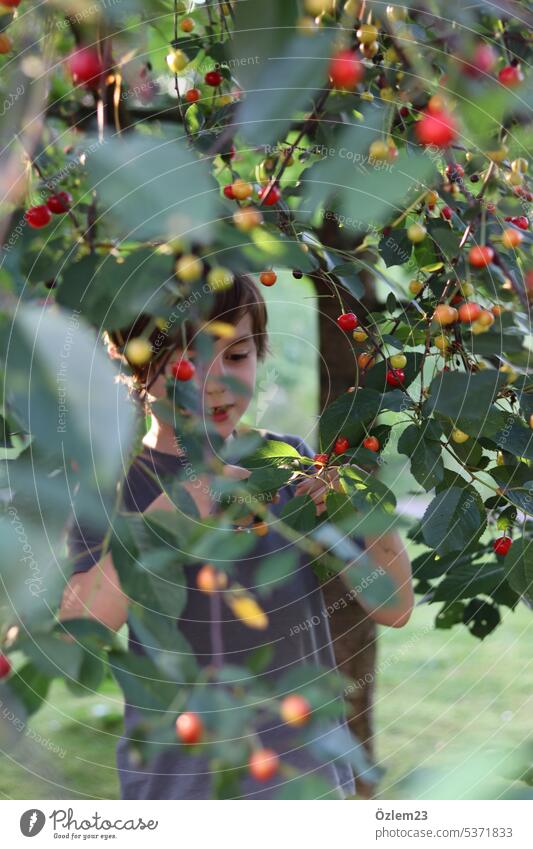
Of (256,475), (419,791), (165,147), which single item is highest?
(165,147)

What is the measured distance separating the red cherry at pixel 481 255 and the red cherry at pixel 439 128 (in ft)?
0.28

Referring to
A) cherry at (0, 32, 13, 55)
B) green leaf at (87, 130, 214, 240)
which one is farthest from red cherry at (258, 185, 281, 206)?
green leaf at (87, 130, 214, 240)

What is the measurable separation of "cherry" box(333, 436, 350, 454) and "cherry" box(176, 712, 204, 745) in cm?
29

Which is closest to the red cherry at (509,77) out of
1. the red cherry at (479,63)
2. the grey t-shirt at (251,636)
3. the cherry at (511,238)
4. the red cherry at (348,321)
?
the red cherry at (479,63)

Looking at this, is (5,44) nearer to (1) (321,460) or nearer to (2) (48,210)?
(2) (48,210)

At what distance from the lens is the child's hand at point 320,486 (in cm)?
61

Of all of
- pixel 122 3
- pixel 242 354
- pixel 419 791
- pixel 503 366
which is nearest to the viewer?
pixel 122 3

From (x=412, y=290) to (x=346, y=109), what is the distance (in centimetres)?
19

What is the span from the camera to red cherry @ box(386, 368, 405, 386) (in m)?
0.63

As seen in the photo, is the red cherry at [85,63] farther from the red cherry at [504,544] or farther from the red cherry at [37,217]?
the red cherry at [504,544]

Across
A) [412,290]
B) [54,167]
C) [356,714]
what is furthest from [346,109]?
[356,714]

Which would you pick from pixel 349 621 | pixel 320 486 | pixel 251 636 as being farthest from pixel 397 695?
pixel 320 486
